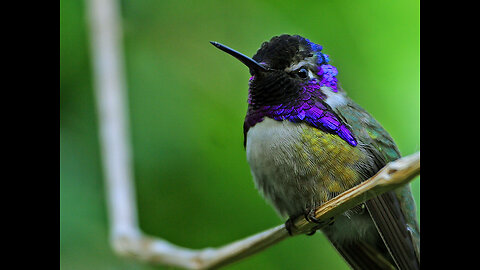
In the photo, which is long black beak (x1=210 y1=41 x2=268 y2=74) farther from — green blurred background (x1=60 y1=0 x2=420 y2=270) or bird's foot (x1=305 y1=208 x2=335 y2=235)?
bird's foot (x1=305 y1=208 x2=335 y2=235)

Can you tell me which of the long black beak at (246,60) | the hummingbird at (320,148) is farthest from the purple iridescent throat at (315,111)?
the long black beak at (246,60)

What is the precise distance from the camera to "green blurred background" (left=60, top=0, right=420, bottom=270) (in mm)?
919

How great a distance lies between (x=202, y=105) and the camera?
1333 millimetres

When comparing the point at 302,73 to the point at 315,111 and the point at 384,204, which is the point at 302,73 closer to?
the point at 315,111

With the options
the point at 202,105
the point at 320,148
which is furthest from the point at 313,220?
the point at 202,105

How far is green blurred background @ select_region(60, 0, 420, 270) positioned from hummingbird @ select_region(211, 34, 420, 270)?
0.05m

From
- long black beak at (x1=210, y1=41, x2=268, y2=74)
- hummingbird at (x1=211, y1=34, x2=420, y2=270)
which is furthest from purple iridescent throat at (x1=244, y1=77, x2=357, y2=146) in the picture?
long black beak at (x1=210, y1=41, x2=268, y2=74)

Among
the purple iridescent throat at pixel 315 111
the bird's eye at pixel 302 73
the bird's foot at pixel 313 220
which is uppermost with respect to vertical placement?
the bird's eye at pixel 302 73

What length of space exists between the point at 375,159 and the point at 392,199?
10cm

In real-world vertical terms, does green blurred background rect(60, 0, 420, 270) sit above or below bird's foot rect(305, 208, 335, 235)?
above

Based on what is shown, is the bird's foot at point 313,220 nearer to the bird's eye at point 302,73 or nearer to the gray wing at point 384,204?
the gray wing at point 384,204

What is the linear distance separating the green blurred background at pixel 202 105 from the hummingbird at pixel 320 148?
0.15ft

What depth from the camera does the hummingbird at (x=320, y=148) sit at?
1.03 meters
